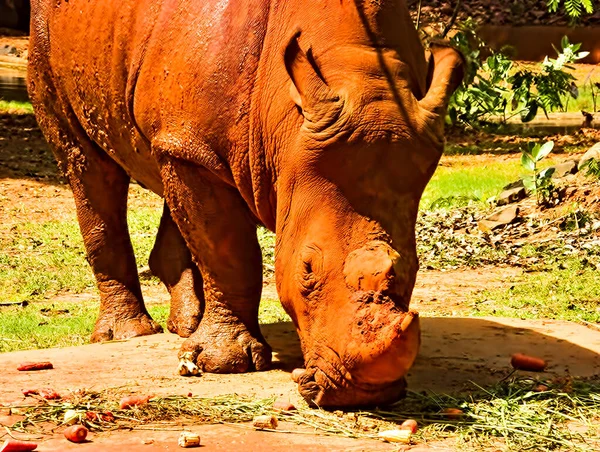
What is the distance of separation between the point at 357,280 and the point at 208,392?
47.0 inches

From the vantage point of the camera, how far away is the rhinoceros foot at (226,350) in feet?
21.4

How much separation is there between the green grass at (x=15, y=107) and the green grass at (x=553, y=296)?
11.6 metres

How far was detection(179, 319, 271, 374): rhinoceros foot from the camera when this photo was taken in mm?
6512

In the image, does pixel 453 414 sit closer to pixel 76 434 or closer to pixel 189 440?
pixel 189 440

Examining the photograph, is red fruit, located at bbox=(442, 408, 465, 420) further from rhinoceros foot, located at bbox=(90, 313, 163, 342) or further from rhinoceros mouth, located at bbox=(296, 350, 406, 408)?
rhinoceros foot, located at bbox=(90, 313, 163, 342)

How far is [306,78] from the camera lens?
553 centimetres

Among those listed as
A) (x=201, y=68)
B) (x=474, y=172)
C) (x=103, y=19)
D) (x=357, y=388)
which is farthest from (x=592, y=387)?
(x=474, y=172)

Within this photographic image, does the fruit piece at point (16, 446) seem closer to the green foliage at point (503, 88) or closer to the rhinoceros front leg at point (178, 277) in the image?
the rhinoceros front leg at point (178, 277)

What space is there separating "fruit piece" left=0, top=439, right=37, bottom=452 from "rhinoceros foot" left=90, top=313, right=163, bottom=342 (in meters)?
3.05

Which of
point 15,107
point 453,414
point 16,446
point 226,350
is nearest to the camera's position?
point 16,446

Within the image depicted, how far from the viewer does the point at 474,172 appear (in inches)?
608

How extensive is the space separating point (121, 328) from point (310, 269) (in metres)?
2.98

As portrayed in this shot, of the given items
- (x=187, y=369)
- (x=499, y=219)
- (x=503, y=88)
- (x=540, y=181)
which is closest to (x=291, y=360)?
(x=187, y=369)

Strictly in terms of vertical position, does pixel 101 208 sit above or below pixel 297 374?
above
